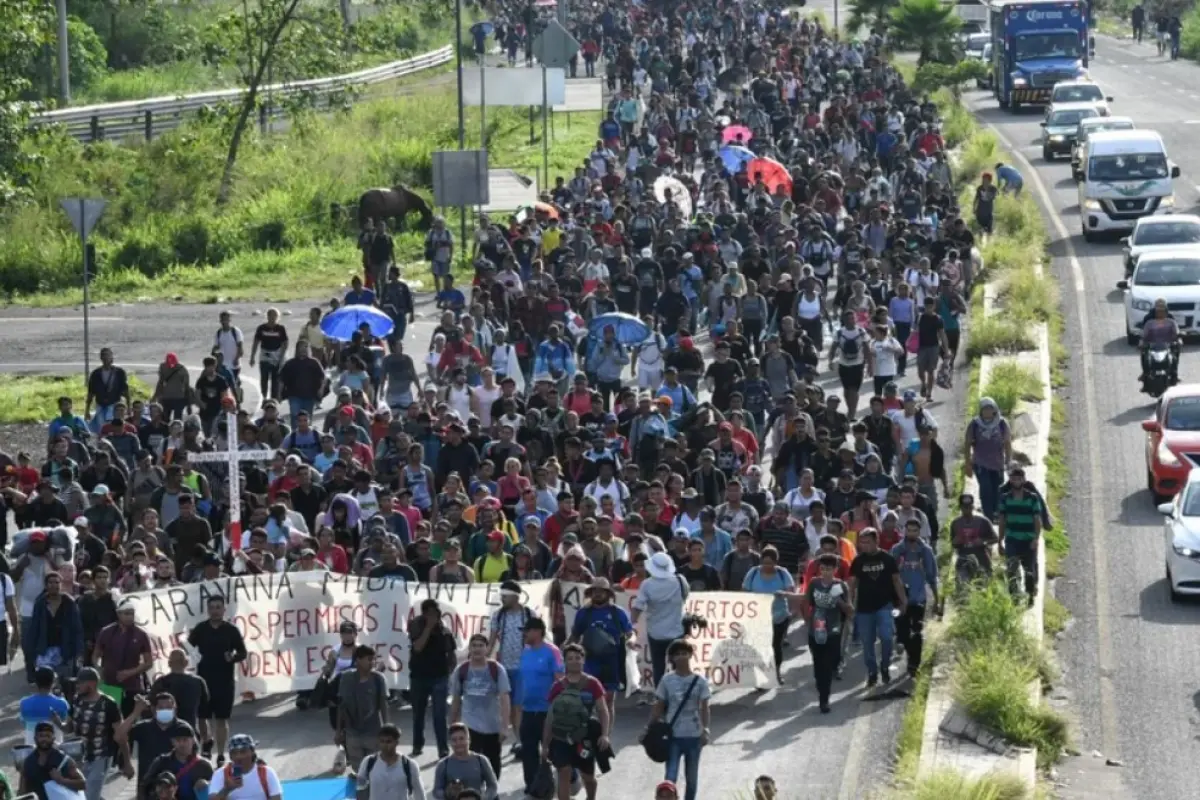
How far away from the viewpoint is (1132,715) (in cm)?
1952

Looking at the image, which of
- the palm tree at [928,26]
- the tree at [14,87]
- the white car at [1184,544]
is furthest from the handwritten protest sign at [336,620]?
the palm tree at [928,26]

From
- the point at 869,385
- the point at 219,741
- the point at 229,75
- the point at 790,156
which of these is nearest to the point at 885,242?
the point at 869,385

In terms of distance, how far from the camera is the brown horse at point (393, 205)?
4703cm

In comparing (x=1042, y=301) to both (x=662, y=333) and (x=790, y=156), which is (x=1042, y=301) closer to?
(x=662, y=333)

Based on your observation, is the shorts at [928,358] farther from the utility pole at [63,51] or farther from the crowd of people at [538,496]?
the utility pole at [63,51]

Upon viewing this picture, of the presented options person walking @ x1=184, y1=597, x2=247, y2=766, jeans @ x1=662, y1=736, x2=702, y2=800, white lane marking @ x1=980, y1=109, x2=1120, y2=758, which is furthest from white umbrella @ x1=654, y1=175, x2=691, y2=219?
jeans @ x1=662, y1=736, x2=702, y2=800

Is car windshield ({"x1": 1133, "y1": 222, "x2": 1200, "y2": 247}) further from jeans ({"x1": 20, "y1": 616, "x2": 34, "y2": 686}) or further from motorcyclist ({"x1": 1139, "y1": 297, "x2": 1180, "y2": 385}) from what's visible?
jeans ({"x1": 20, "y1": 616, "x2": 34, "y2": 686})

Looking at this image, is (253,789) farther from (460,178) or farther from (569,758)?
(460,178)

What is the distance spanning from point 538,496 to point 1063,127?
3593cm

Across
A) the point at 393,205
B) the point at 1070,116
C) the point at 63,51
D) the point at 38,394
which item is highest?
the point at 63,51

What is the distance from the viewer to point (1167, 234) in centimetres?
3859

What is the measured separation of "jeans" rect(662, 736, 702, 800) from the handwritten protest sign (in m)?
2.59

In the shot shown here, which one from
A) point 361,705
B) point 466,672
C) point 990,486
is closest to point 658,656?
point 466,672

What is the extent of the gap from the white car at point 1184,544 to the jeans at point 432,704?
7.02m
